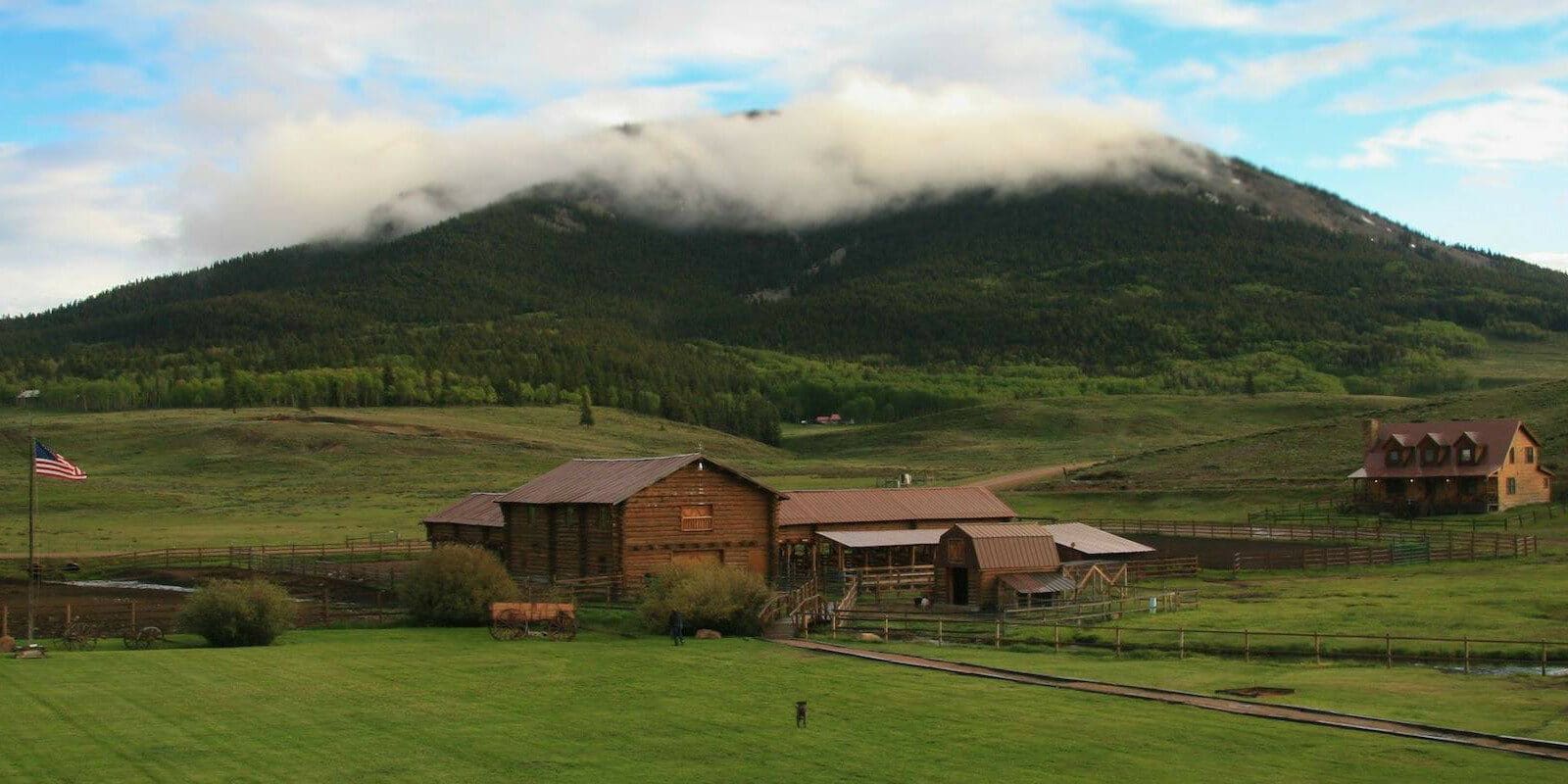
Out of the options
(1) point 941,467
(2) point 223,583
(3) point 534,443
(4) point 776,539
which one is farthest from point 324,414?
(2) point 223,583

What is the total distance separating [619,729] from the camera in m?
29.9

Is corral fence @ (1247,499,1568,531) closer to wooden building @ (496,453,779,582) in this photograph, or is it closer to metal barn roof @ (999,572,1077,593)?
metal barn roof @ (999,572,1077,593)

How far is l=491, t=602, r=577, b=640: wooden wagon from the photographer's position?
152 feet

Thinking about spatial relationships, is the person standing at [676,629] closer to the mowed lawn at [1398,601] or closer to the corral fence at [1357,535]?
the mowed lawn at [1398,601]

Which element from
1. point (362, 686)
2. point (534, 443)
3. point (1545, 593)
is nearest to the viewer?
point (362, 686)

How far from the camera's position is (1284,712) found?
102 ft

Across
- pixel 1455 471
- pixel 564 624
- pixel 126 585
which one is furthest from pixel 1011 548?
pixel 1455 471

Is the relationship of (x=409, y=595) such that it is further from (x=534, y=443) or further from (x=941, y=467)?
(x=534, y=443)

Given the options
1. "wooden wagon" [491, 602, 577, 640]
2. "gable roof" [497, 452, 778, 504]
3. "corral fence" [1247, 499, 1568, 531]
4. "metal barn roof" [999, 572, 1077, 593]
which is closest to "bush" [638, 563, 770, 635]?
"wooden wagon" [491, 602, 577, 640]

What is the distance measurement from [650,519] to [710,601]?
14.2 meters

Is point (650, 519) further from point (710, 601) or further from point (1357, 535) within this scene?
point (1357, 535)

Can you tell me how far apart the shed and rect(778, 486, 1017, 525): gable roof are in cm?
827

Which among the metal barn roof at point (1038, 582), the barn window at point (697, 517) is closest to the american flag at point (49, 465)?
the barn window at point (697, 517)

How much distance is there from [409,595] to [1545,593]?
34845 millimetres
